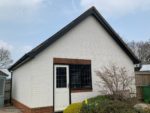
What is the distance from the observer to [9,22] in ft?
60.8

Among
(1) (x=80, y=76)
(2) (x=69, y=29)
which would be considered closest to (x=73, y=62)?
(1) (x=80, y=76)

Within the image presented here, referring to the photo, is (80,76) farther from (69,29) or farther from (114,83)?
(69,29)

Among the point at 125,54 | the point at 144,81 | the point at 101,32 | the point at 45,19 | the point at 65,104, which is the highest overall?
the point at 45,19

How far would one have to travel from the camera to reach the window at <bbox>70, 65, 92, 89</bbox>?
43.2 ft

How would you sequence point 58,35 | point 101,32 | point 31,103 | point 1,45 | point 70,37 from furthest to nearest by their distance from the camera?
point 1,45 → point 101,32 → point 70,37 → point 58,35 → point 31,103

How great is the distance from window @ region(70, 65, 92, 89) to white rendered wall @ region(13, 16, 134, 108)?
44cm

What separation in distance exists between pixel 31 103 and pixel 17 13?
321 inches

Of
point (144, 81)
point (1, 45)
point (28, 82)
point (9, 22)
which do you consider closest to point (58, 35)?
point (28, 82)

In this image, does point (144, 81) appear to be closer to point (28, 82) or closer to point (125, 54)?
point (125, 54)

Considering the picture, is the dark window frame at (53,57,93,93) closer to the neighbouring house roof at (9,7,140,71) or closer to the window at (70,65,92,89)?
the window at (70,65,92,89)

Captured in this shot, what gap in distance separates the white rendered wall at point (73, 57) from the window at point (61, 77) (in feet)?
1.73

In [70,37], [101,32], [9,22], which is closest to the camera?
[70,37]

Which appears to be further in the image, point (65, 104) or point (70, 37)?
point (70, 37)

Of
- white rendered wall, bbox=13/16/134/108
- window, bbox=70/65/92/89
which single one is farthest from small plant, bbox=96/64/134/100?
white rendered wall, bbox=13/16/134/108
